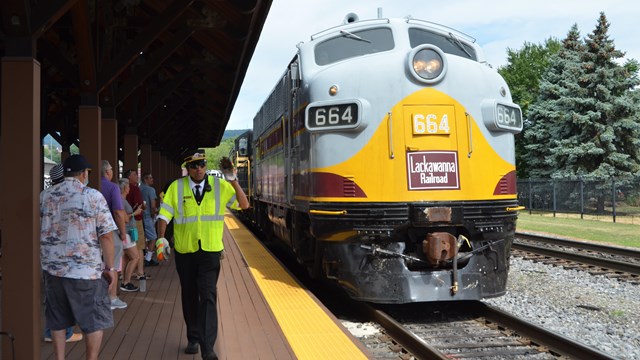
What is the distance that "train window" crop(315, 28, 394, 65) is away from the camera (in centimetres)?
805

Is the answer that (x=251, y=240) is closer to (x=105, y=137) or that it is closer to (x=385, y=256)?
(x=105, y=137)

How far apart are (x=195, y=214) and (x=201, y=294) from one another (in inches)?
25.2

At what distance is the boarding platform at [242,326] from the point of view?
5.07 m

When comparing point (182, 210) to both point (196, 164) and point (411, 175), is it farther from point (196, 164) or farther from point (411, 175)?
point (411, 175)

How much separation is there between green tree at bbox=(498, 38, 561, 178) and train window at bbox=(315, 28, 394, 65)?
3601 cm

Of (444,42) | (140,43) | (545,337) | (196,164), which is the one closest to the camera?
(196,164)

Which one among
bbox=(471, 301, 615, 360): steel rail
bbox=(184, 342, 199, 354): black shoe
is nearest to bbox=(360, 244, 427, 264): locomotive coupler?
bbox=(471, 301, 615, 360): steel rail

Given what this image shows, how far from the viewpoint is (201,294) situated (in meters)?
4.79

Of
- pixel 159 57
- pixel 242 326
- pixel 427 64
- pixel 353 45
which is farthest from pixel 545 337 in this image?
pixel 159 57

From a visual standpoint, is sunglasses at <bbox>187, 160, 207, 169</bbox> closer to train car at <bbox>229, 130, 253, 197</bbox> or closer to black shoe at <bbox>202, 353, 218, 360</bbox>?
black shoe at <bbox>202, 353, 218, 360</bbox>

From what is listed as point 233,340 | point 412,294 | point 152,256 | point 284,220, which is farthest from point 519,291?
point 152,256

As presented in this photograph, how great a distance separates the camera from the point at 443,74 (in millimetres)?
7199

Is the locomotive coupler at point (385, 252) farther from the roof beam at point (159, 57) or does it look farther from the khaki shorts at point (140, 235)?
the roof beam at point (159, 57)

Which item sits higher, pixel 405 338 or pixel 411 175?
pixel 411 175
